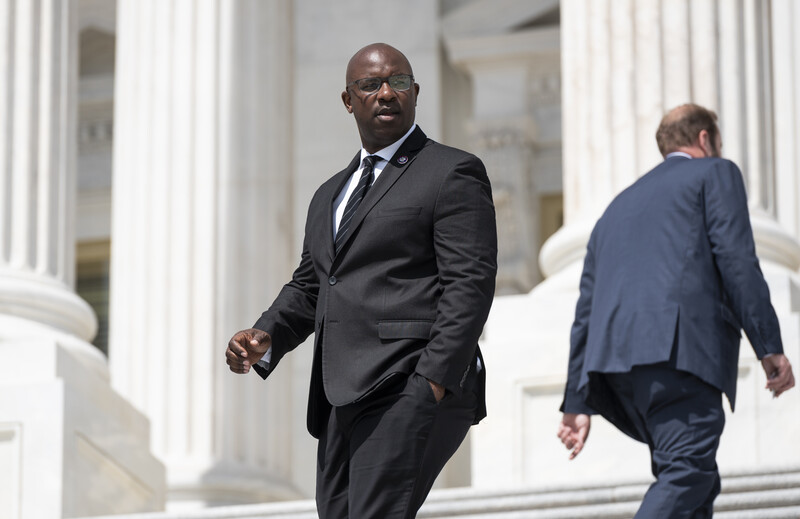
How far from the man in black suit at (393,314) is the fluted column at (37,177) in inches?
292

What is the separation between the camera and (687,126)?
8.45 meters

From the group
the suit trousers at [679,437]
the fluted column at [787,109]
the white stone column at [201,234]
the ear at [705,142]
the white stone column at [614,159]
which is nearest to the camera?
the suit trousers at [679,437]

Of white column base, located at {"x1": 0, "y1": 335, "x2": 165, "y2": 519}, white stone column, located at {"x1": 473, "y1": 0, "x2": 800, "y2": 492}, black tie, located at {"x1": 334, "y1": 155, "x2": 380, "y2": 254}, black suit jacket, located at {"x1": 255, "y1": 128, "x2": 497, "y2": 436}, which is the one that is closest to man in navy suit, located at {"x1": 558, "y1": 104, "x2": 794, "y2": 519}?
black suit jacket, located at {"x1": 255, "y1": 128, "x2": 497, "y2": 436}

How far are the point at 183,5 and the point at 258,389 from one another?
3869 millimetres

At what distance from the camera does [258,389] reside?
1627 centimetres

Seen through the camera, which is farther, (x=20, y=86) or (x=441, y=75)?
(x=441, y=75)

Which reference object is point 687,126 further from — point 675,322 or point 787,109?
point 787,109

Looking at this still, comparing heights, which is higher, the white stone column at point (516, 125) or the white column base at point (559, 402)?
the white stone column at point (516, 125)

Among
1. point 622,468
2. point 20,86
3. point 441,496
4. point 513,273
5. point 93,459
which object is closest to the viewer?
point 441,496

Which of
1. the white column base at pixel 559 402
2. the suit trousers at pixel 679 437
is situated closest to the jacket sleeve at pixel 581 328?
the suit trousers at pixel 679 437

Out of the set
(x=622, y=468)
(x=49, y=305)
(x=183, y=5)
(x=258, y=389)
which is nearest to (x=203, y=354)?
(x=258, y=389)

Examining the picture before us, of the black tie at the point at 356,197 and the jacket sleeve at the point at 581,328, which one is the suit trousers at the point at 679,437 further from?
the black tie at the point at 356,197

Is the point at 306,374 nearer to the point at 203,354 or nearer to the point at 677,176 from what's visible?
the point at 203,354

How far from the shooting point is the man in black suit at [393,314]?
20.6 ft
